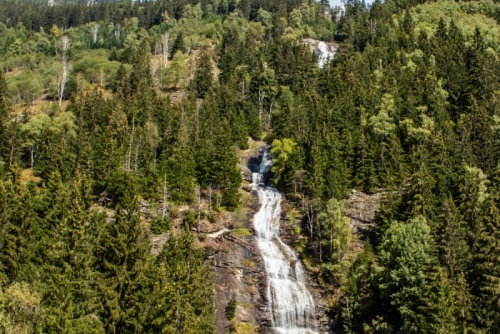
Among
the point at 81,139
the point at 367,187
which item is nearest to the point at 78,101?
the point at 81,139

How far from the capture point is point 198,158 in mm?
96000

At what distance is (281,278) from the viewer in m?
79.5

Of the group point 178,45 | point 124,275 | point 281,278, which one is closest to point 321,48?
point 178,45

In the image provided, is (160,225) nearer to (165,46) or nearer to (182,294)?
(182,294)

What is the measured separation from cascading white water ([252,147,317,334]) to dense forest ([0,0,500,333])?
333 cm

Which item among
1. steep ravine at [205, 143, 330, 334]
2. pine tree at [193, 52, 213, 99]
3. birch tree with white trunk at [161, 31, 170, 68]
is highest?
birch tree with white trunk at [161, 31, 170, 68]

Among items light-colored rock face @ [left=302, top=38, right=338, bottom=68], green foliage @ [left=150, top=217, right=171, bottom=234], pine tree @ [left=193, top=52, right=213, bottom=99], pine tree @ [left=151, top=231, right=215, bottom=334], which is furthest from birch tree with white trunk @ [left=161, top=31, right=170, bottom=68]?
pine tree @ [left=151, top=231, right=215, bottom=334]

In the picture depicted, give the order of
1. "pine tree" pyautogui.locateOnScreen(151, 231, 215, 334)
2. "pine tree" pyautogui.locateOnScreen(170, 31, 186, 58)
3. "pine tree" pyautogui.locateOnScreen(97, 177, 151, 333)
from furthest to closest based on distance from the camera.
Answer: "pine tree" pyautogui.locateOnScreen(170, 31, 186, 58) → "pine tree" pyautogui.locateOnScreen(97, 177, 151, 333) → "pine tree" pyautogui.locateOnScreen(151, 231, 215, 334)

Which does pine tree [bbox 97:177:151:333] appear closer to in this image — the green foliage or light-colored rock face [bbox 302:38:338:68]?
the green foliage

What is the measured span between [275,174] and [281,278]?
2842cm

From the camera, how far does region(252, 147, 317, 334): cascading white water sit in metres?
72.8

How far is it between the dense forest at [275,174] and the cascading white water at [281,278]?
3326 mm

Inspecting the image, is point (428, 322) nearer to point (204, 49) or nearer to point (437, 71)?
point (437, 71)

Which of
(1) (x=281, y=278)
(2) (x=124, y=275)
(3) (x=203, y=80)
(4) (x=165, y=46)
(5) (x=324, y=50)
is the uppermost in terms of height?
(5) (x=324, y=50)
